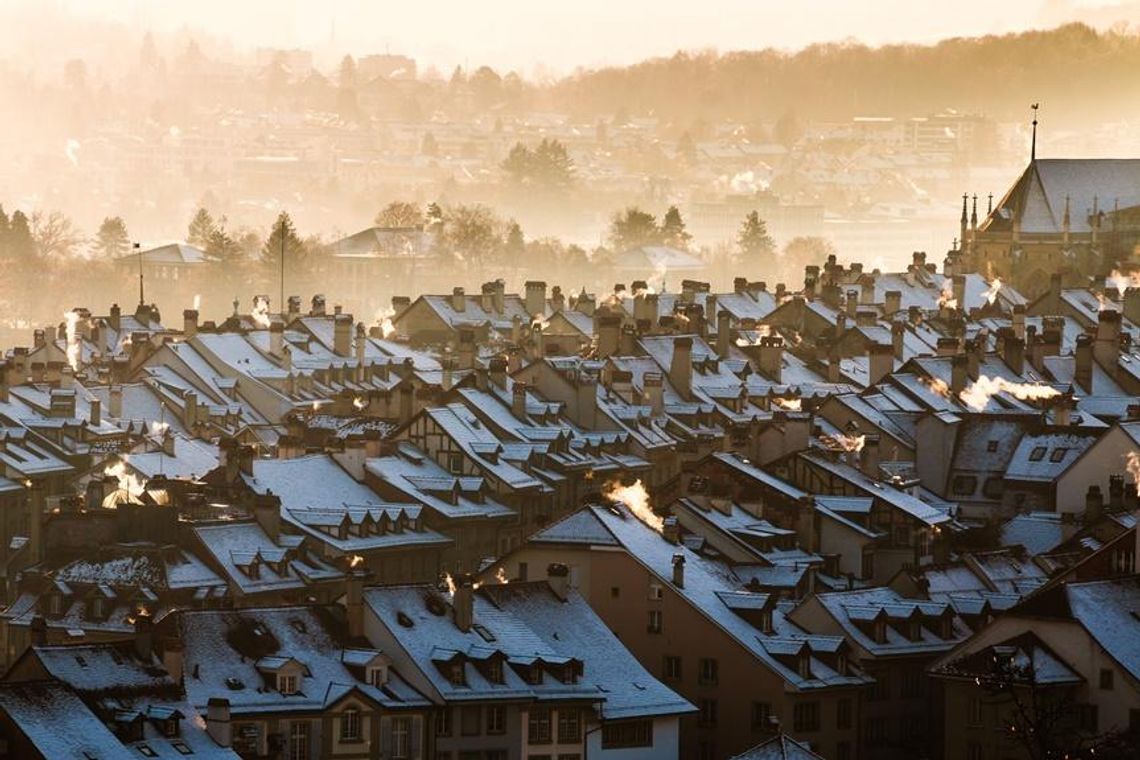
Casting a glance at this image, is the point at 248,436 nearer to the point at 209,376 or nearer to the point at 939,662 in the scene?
the point at 209,376

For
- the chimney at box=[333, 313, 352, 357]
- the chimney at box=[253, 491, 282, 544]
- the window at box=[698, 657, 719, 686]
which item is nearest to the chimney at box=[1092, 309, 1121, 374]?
the chimney at box=[333, 313, 352, 357]

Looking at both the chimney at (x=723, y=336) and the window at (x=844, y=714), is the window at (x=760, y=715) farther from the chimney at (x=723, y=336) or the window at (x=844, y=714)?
the chimney at (x=723, y=336)

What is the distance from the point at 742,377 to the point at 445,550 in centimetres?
4022

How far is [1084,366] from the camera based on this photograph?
16075 cm

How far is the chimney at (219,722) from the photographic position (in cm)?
8406

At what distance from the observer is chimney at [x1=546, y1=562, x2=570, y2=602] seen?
333ft

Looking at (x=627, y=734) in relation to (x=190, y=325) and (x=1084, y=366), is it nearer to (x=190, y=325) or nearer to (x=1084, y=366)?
(x=1084, y=366)

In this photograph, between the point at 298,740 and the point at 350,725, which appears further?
the point at 350,725

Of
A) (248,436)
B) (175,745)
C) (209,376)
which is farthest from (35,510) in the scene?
(175,745)

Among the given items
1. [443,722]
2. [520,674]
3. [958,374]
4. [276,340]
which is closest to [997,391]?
[958,374]

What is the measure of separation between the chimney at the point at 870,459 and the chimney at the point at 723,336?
32.8 meters

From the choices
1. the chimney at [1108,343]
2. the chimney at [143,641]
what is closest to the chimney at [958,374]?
the chimney at [1108,343]

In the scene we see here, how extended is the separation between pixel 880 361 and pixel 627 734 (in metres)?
66.2

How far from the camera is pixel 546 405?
139750 mm
